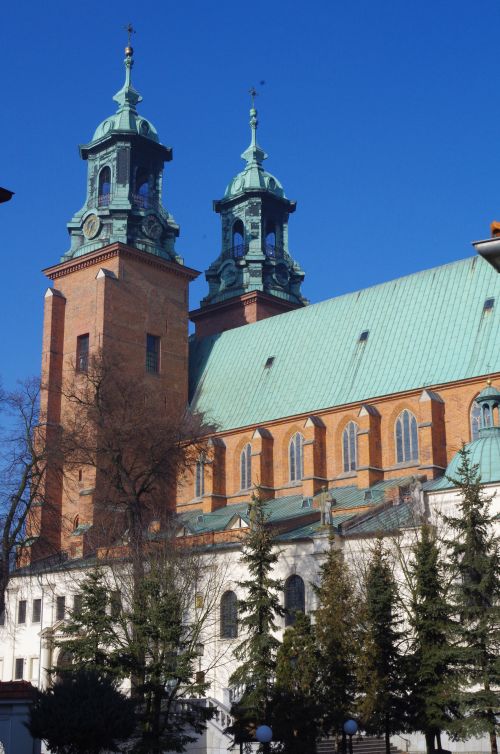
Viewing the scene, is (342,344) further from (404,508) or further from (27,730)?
(27,730)

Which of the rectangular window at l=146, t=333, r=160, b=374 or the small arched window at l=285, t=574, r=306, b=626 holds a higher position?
the rectangular window at l=146, t=333, r=160, b=374

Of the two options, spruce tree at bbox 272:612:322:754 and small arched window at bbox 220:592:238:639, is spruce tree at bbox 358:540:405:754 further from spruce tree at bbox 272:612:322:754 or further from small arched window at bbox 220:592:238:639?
small arched window at bbox 220:592:238:639

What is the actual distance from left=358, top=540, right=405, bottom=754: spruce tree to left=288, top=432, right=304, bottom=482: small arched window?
21.5m

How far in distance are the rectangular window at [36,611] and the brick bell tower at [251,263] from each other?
22.3 metres

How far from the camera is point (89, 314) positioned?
54406 mm

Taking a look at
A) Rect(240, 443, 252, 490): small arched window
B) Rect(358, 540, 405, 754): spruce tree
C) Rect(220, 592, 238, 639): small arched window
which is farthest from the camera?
Rect(240, 443, 252, 490): small arched window

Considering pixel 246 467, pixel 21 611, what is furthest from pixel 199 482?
pixel 21 611

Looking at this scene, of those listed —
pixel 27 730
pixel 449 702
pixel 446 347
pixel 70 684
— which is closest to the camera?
pixel 70 684

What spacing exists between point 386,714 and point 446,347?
878 inches

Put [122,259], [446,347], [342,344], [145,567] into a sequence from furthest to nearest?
[122,259] → [342,344] → [446,347] → [145,567]

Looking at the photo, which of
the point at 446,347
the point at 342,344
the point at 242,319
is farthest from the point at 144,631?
the point at 242,319

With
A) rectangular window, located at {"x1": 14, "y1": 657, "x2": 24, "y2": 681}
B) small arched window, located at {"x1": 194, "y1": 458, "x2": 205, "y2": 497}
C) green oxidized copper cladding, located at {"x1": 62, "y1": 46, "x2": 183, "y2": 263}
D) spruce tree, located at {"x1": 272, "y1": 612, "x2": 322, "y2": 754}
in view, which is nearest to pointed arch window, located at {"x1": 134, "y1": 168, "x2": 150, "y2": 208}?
green oxidized copper cladding, located at {"x1": 62, "y1": 46, "x2": 183, "y2": 263}

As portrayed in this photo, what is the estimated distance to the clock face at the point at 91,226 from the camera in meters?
56.9

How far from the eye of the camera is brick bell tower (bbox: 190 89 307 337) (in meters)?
64.7
